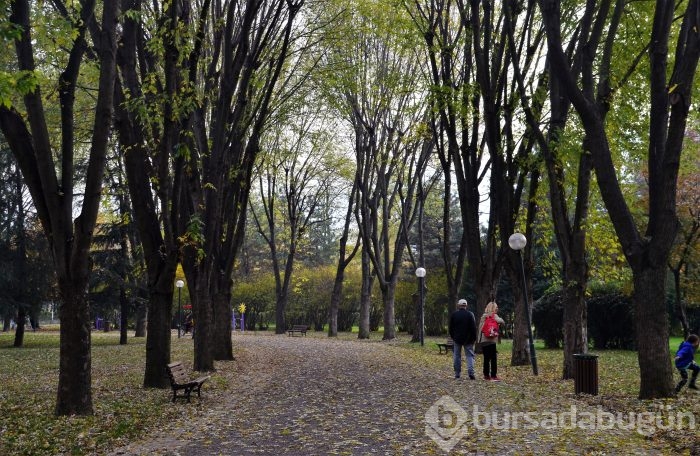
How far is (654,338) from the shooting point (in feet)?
33.2

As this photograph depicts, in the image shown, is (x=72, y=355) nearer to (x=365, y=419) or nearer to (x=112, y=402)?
(x=112, y=402)

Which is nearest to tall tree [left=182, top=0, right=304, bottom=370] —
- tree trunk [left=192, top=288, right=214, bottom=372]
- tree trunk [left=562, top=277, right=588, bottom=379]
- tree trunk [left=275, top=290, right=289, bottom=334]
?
tree trunk [left=192, top=288, right=214, bottom=372]

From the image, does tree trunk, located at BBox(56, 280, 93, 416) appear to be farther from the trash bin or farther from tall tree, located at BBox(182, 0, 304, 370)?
the trash bin

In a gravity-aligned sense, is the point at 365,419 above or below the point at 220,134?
below

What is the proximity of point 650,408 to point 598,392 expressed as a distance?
242 cm

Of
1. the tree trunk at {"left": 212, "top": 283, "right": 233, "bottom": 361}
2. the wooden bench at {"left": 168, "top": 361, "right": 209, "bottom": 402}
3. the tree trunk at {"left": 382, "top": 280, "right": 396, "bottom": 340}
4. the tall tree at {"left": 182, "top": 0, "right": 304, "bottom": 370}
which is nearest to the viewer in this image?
the wooden bench at {"left": 168, "top": 361, "right": 209, "bottom": 402}

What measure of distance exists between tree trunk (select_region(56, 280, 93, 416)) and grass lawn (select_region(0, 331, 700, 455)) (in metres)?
0.26

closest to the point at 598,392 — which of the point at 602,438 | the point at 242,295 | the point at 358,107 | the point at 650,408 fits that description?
the point at 650,408

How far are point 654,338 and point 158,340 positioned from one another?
9323 mm

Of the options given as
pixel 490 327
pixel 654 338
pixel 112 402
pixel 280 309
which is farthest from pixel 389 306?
pixel 112 402

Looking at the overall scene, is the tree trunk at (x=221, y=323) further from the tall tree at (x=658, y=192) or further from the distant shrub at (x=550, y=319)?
the distant shrub at (x=550, y=319)

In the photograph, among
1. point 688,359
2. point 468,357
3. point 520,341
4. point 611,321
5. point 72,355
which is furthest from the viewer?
point 611,321

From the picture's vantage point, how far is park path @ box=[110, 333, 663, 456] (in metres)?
7.32

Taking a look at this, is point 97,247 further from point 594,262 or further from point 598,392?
point 598,392
